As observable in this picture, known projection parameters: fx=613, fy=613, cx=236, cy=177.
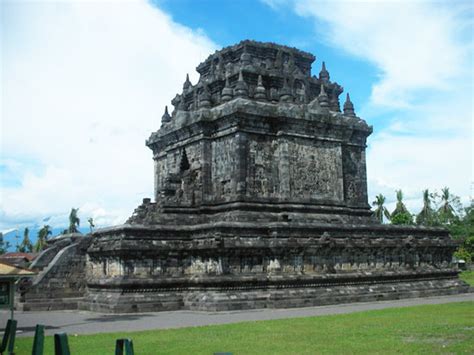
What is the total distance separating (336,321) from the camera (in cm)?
1709

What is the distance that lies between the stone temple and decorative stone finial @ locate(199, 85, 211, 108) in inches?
2.7

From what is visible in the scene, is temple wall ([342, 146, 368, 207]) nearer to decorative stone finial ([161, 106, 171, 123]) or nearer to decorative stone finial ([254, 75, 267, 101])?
decorative stone finial ([254, 75, 267, 101])

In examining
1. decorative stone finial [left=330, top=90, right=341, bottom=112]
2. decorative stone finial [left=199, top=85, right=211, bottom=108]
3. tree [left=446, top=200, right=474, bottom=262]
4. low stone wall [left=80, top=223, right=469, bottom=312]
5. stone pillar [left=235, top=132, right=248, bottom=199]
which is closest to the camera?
low stone wall [left=80, top=223, right=469, bottom=312]

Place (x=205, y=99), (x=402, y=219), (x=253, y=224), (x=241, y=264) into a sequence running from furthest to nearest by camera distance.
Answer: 1. (x=402, y=219)
2. (x=205, y=99)
3. (x=253, y=224)
4. (x=241, y=264)

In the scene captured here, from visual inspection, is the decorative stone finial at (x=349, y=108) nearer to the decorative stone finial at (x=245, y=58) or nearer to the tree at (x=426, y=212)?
the decorative stone finial at (x=245, y=58)

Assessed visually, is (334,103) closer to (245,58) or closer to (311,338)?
(245,58)

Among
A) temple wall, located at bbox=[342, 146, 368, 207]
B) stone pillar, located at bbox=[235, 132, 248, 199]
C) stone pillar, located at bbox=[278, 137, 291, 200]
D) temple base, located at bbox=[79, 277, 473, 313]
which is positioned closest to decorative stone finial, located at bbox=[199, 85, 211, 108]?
stone pillar, located at bbox=[235, 132, 248, 199]

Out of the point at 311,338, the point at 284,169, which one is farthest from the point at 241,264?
the point at 311,338

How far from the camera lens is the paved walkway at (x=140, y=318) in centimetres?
1717

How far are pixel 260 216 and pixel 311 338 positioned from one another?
12.4 m

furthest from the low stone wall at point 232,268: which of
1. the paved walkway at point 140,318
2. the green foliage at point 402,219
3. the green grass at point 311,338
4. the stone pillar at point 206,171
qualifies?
the green foliage at point 402,219

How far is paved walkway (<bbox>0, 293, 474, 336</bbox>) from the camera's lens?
1717 cm

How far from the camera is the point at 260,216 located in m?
25.8

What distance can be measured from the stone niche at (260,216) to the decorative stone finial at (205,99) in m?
0.07
